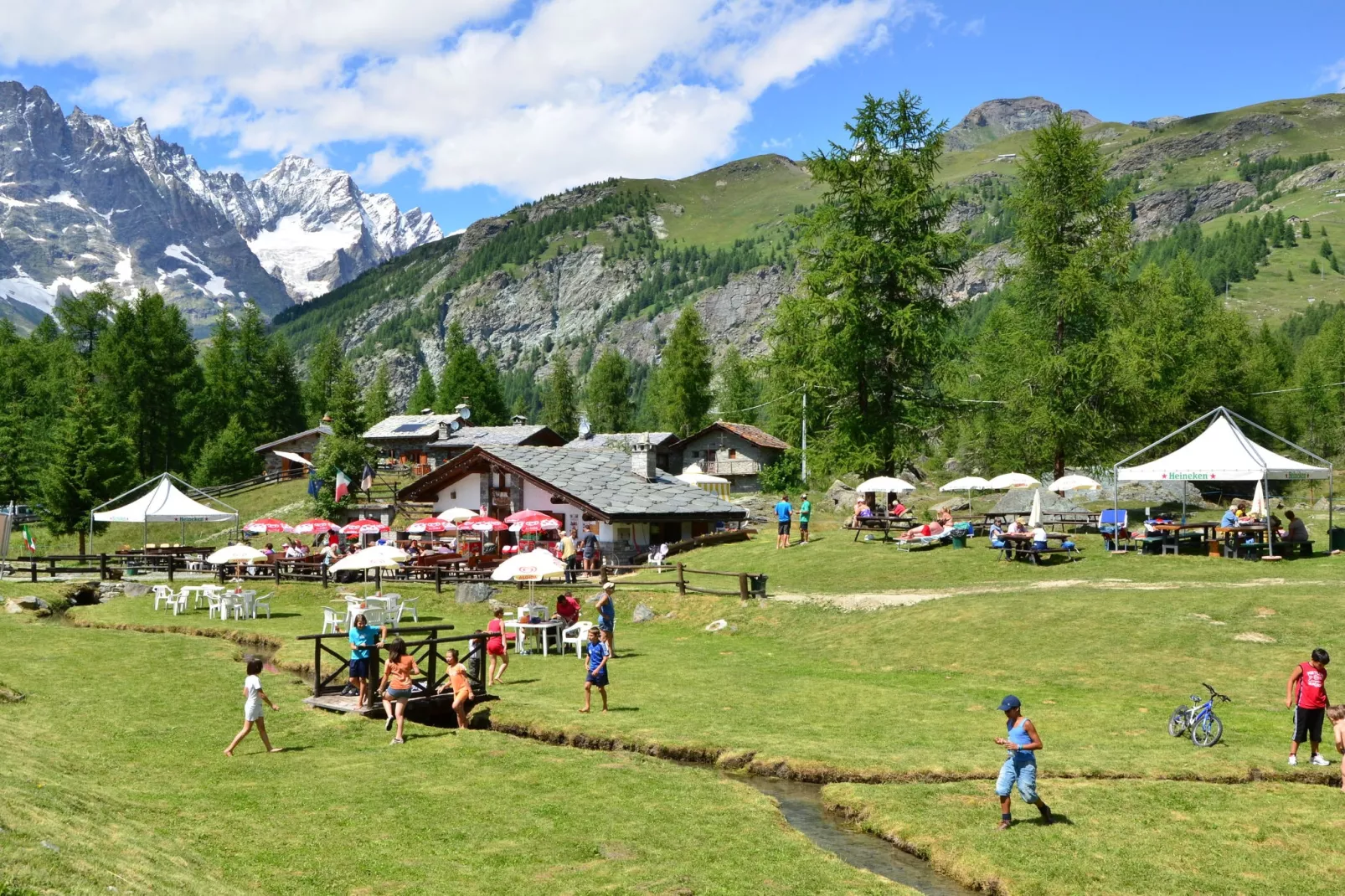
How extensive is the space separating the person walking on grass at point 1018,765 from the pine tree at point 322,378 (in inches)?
4489

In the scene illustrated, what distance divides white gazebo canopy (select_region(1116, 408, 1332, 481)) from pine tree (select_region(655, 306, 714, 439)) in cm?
6995

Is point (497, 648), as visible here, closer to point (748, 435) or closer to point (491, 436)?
point (491, 436)

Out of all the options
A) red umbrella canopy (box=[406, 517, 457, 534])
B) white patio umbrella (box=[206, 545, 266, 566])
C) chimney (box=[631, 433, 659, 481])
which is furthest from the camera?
chimney (box=[631, 433, 659, 481])

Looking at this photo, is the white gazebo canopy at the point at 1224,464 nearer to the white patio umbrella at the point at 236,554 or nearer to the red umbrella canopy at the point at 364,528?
the red umbrella canopy at the point at 364,528

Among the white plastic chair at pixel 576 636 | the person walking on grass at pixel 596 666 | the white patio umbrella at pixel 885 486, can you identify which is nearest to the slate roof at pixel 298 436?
the white patio umbrella at pixel 885 486

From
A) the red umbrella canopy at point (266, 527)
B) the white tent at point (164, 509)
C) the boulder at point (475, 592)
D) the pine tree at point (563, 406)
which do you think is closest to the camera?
the boulder at point (475, 592)

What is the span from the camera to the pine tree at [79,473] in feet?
200

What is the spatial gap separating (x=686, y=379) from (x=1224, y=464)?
2902 inches

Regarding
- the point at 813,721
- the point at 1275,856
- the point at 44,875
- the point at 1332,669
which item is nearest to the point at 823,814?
the point at 813,721

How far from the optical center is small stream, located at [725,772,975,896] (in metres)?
13.3

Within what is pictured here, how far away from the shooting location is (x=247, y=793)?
15492 mm

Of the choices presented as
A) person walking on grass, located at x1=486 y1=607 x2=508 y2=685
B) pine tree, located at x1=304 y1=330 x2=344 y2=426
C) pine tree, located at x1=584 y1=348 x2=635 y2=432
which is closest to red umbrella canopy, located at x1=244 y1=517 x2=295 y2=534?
person walking on grass, located at x1=486 y1=607 x2=508 y2=685

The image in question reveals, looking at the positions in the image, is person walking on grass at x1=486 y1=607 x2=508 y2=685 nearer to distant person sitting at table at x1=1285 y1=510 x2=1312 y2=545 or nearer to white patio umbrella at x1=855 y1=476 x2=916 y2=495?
white patio umbrella at x1=855 y1=476 x2=916 y2=495

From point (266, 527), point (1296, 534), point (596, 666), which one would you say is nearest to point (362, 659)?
point (596, 666)
